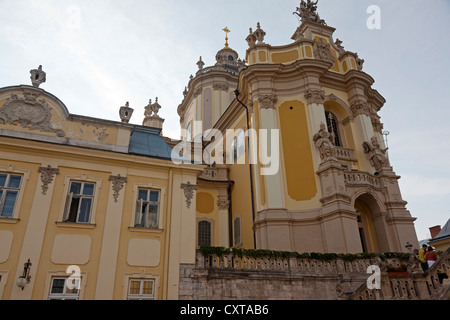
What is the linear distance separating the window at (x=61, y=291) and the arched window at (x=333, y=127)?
58.3ft

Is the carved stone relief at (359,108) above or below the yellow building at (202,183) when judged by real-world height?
above

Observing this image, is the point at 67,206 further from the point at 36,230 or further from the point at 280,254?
the point at 280,254

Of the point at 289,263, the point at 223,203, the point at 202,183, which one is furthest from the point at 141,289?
the point at 202,183

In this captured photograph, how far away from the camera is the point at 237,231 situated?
2344cm

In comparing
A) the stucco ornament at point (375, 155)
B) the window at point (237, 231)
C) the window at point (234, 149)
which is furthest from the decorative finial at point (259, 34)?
the window at point (237, 231)

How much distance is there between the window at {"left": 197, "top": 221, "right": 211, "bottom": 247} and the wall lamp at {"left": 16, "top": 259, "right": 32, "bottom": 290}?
13770 mm

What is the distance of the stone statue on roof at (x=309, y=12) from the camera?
26602mm

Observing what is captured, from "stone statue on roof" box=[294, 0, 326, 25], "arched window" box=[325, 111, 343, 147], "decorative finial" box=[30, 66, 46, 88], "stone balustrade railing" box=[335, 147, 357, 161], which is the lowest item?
"decorative finial" box=[30, 66, 46, 88]

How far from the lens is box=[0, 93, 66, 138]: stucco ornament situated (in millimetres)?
12914

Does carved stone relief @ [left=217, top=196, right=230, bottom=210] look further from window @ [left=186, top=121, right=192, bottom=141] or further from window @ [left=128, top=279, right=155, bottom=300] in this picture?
window @ [left=128, top=279, right=155, bottom=300]

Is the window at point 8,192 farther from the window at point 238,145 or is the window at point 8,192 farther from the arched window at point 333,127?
the arched window at point 333,127

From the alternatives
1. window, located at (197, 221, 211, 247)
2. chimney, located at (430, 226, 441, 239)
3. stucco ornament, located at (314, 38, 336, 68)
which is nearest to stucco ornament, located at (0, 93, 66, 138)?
window, located at (197, 221, 211, 247)

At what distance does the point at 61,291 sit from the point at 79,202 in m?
3.05
